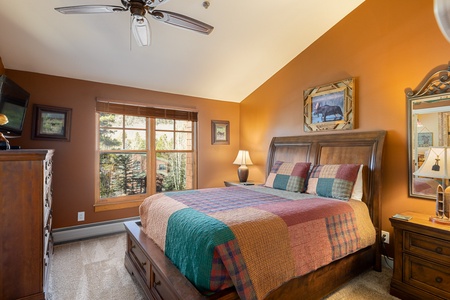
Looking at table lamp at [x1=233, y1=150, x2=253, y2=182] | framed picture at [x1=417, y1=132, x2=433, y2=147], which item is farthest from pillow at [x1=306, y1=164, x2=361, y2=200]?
table lamp at [x1=233, y1=150, x2=253, y2=182]

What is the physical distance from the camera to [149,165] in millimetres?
4035

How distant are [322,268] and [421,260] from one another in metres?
0.86

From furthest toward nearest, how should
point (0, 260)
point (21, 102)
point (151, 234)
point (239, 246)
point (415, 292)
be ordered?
point (21, 102), point (151, 234), point (415, 292), point (0, 260), point (239, 246)

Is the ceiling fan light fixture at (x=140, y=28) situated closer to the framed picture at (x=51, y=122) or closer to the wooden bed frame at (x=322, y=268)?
the framed picture at (x=51, y=122)

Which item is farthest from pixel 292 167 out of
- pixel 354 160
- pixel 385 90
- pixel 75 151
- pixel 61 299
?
pixel 75 151

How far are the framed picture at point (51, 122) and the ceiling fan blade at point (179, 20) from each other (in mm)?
2200

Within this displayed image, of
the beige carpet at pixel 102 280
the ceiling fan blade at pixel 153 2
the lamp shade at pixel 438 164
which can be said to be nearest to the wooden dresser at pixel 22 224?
the beige carpet at pixel 102 280

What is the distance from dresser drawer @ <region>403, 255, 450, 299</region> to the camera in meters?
1.82

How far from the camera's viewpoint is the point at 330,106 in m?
3.20

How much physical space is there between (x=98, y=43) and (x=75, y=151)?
5.19 ft

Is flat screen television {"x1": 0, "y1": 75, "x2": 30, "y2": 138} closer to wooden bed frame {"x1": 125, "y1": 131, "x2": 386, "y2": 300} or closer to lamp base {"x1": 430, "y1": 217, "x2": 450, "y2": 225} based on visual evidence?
wooden bed frame {"x1": 125, "y1": 131, "x2": 386, "y2": 300}

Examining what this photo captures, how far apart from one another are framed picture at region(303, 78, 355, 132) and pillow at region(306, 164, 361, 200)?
68cm

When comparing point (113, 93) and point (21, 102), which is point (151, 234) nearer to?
point (21, 102)

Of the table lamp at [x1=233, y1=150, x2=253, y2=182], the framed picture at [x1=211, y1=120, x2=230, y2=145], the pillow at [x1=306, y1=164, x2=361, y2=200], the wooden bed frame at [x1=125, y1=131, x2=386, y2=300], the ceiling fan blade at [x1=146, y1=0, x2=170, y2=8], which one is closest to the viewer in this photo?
the wooden bed frame at [x1=125, y1=131, x2=386, y2=300]
